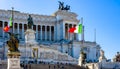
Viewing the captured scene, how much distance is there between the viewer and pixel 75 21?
267 feet

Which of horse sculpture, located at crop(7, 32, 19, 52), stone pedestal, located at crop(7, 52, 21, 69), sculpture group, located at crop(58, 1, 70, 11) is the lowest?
stone pedestal, located at crop(7, 52, 21, 69)

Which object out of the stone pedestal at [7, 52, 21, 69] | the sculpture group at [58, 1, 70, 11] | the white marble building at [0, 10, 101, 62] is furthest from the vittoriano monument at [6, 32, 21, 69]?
the sculpture group at [58, 1, 70, 11]

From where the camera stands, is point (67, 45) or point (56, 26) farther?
point (56, 26)

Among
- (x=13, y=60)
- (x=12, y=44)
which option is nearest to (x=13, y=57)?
(x=13, y=60)

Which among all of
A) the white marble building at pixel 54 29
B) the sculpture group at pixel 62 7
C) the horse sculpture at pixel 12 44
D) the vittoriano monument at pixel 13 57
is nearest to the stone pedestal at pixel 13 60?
the vittoriano monument at pixel 13 57

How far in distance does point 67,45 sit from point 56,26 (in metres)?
12.6

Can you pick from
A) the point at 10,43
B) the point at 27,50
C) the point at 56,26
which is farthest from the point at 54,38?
the point at 10,43

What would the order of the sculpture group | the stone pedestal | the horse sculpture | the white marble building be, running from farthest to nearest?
the sculpture group, the white marble building, the horse sculpture, the stone pedestal

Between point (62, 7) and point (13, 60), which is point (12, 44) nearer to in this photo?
point (13, 60)

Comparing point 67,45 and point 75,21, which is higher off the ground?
point 75,21

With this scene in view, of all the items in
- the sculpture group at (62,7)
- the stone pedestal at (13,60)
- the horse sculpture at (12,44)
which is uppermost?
the sculpture group at (62,7)

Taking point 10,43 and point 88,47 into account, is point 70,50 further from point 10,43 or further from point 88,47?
point 10,43

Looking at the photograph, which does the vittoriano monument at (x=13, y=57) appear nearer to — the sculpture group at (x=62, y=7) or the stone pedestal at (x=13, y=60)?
the stone pedestal at (x=13, y=60)

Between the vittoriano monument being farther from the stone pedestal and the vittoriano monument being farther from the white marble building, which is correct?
the white marble building
